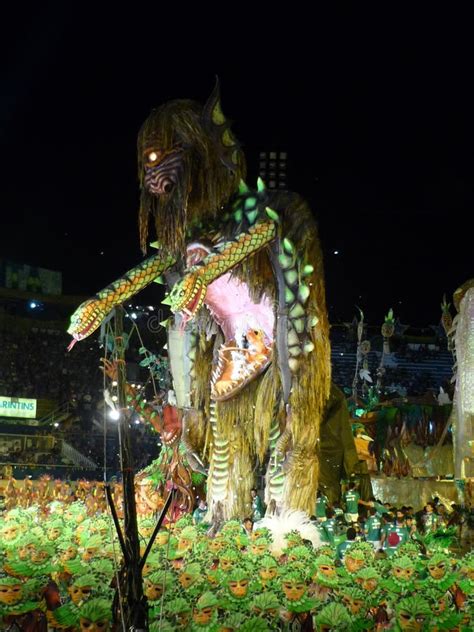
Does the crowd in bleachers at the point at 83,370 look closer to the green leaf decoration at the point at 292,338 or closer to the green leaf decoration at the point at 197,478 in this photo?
the green leaf decoration at the point at 197,478

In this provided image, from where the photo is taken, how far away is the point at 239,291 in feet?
29.7

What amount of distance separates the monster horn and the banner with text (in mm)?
17912

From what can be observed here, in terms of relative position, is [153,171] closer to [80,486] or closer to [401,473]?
[80,486]

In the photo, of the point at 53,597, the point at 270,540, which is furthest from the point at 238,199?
the point at 53,597

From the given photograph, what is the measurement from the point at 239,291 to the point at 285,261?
711 mm

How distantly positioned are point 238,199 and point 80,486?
240 inches

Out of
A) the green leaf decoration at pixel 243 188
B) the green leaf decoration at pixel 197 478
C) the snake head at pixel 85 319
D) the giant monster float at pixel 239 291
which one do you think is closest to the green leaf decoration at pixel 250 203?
the giant monster float at pixel 239 291

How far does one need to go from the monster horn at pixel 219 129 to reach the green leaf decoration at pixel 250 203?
14.1 inches

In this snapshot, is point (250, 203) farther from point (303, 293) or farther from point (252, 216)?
point (303, 293)

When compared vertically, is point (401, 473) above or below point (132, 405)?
below

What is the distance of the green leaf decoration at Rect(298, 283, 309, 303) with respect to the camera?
27.9 ft

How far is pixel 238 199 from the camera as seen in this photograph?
8.89 metres

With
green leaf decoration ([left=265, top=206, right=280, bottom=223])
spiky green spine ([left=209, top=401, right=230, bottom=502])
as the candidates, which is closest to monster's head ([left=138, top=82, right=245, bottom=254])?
green leaf decoration ([left=265, top=206, right=280, bottom=223])

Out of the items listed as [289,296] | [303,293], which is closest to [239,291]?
[289,296]
